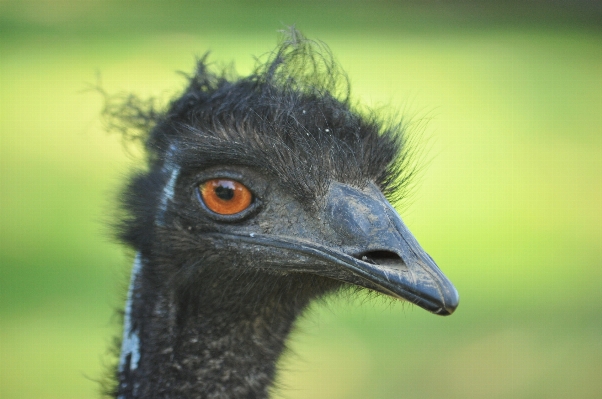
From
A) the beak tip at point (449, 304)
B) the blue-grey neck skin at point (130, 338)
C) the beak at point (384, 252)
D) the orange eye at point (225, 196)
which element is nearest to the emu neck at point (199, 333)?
the blue-grey neck skin at point (130, 338)

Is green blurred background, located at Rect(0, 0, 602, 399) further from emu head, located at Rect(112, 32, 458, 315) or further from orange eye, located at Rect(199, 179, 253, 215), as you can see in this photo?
orange eye, located at Rect(199, 179, 253, 215)

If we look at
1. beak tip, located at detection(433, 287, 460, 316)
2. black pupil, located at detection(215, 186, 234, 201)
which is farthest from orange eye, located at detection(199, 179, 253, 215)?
beak tip, located at detection(433, 287, 460, 316)

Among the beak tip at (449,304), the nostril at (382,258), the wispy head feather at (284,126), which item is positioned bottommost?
the beak tip at (449,304)

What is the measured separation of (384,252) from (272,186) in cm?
40

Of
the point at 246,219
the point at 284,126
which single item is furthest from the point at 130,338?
the point at 284,126

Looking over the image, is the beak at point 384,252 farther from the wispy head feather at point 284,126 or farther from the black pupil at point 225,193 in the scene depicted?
the black pupil at point 225,193

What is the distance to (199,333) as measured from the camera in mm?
2545

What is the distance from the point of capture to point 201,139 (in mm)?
2490

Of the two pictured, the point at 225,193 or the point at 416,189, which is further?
the point at 416,189

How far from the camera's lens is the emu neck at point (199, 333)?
251cm

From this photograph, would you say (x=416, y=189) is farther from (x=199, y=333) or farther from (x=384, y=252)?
(x=384, y=252)

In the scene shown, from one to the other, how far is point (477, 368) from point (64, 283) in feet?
9.14

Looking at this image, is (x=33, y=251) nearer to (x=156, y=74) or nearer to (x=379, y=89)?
(x=156, y=74)

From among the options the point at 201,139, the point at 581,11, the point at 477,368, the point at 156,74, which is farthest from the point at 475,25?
the point at 201,139
